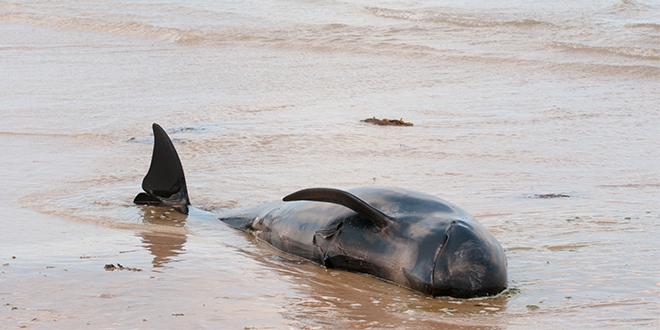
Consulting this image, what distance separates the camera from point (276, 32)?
1966cm

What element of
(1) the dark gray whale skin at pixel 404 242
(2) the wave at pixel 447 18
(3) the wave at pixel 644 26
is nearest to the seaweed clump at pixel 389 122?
(1) the dark gray whale skin at pixel 404 242

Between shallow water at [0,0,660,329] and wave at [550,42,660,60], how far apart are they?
0.06 m

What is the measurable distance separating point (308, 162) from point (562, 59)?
816 centimetres

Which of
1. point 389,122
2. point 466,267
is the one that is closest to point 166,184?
point 466,267

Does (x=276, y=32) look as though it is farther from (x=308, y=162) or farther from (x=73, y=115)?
(x=308, y=162)

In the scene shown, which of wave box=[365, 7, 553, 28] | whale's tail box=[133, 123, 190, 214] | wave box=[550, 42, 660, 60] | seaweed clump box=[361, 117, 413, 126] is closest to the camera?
whale's tail box=[133, 123, 190, 214]

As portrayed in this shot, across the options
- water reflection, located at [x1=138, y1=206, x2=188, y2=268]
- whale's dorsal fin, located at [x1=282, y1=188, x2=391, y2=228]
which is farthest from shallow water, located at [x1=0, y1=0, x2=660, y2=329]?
whale's dorsal fin, located at [x1=282, y1=188, x2=391, y2=228]

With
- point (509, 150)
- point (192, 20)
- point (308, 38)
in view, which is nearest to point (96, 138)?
point (509, 150)

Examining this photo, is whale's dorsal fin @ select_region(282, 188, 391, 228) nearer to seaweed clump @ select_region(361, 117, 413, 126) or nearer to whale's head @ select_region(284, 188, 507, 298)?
whale's head @ select_region(284, 188, 507, 298)

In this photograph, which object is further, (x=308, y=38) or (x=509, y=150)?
(x=308, y=38)

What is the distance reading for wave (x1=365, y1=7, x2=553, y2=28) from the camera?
2016cm

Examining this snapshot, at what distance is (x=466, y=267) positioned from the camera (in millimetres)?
5234

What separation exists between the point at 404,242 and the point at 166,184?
2.25 metres

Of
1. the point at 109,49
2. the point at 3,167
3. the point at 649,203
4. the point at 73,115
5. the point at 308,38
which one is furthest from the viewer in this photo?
the point at 308,38
